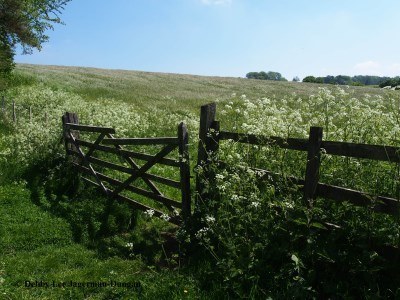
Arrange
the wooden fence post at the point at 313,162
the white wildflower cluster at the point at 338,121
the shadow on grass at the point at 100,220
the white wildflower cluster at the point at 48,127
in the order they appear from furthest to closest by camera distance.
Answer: the white wildflower cluster at the point at 48,127, the shadow on grass at the point at 100,220, the white wildflower cluster at the point at 338,121, the wooden fence post at the point at 313,162

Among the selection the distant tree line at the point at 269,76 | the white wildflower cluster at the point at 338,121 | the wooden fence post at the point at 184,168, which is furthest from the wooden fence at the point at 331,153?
the distant tree line at the point at 269,76

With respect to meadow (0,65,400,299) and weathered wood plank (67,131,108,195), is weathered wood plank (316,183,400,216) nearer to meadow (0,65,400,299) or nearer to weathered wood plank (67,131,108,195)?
meadow (0,65,400,299)

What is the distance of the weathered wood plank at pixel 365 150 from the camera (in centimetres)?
462

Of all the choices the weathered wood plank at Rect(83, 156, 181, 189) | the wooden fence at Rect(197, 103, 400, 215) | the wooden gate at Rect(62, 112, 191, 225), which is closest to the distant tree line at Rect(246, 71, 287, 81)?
the wooden gate at Rect(62, 112, 191, 225)

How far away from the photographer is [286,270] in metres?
4.83

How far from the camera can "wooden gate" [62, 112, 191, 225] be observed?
7.55 m

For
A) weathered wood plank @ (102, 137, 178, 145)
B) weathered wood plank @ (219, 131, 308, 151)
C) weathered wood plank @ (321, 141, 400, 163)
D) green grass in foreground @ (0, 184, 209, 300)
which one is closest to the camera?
weathered wood plank @ (321, 141, 400, 163)

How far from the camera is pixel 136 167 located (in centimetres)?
911

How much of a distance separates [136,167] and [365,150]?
5532mm

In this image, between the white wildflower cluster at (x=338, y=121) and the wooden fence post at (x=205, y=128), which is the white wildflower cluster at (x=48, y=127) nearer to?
the wooden fence post at (x=205, y=128)

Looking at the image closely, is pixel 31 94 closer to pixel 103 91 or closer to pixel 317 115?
pixel 103 91

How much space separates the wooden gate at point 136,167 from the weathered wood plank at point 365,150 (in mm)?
2648

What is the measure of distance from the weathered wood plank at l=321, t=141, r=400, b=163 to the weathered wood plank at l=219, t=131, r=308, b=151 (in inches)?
15.5

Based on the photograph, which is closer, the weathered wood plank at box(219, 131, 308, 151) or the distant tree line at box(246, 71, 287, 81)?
the weathered wood plank at box(219, 131, 308, 151)
